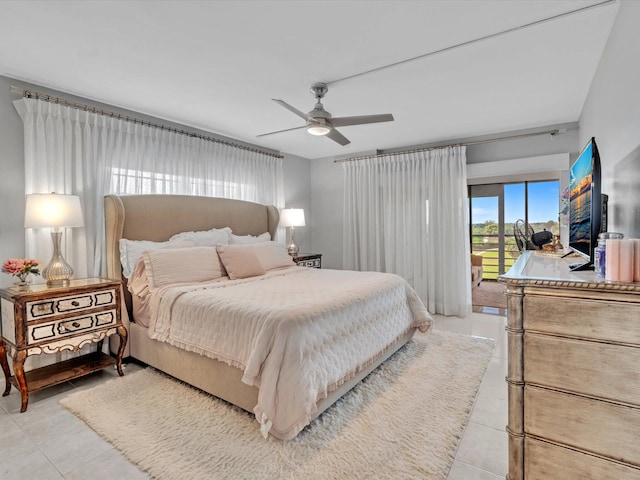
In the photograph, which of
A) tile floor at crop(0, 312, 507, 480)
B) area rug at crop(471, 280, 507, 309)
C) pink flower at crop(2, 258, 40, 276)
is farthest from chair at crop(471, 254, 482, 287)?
pink flower at crop(2, 258, 40, 276)

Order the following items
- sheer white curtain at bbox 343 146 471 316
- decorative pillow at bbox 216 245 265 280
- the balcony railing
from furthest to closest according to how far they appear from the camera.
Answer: the balcony railing, sheer white curtain at bbox 343 146 471 316, decorative pillow at bbox 216 245 265 280

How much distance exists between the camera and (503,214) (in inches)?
275

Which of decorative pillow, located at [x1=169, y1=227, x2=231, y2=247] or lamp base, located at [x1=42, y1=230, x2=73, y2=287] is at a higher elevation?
decorative pillow, located at [x1=169, y1=227, x2=231, y2=247]

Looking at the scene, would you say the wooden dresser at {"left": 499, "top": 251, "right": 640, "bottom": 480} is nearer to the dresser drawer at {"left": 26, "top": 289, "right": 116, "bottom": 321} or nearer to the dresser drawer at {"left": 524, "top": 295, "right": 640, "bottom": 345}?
the dresser drawer at {"left": 524, "top": 295, "right": 640, "bottom": 345}

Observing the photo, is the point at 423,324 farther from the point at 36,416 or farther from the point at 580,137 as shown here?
the point at 36,416

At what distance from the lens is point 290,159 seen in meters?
5.51

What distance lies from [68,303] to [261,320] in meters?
1.60

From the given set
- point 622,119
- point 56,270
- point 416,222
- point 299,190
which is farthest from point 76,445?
point 299,190

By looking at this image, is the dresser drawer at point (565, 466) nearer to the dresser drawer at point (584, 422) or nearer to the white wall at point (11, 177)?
the dresser drawer at point (584, 422)

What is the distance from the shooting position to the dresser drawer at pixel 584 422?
1200 mm

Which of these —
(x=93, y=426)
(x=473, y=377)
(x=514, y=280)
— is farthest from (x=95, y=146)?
(x=473, y=377)

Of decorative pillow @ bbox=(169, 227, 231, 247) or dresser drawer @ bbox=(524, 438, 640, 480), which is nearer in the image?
dresser drawer @ bbox=(524, 438, 640, 480)

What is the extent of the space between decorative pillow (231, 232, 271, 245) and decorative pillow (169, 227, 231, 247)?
8 cm

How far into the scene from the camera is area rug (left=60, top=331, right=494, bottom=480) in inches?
67.6
